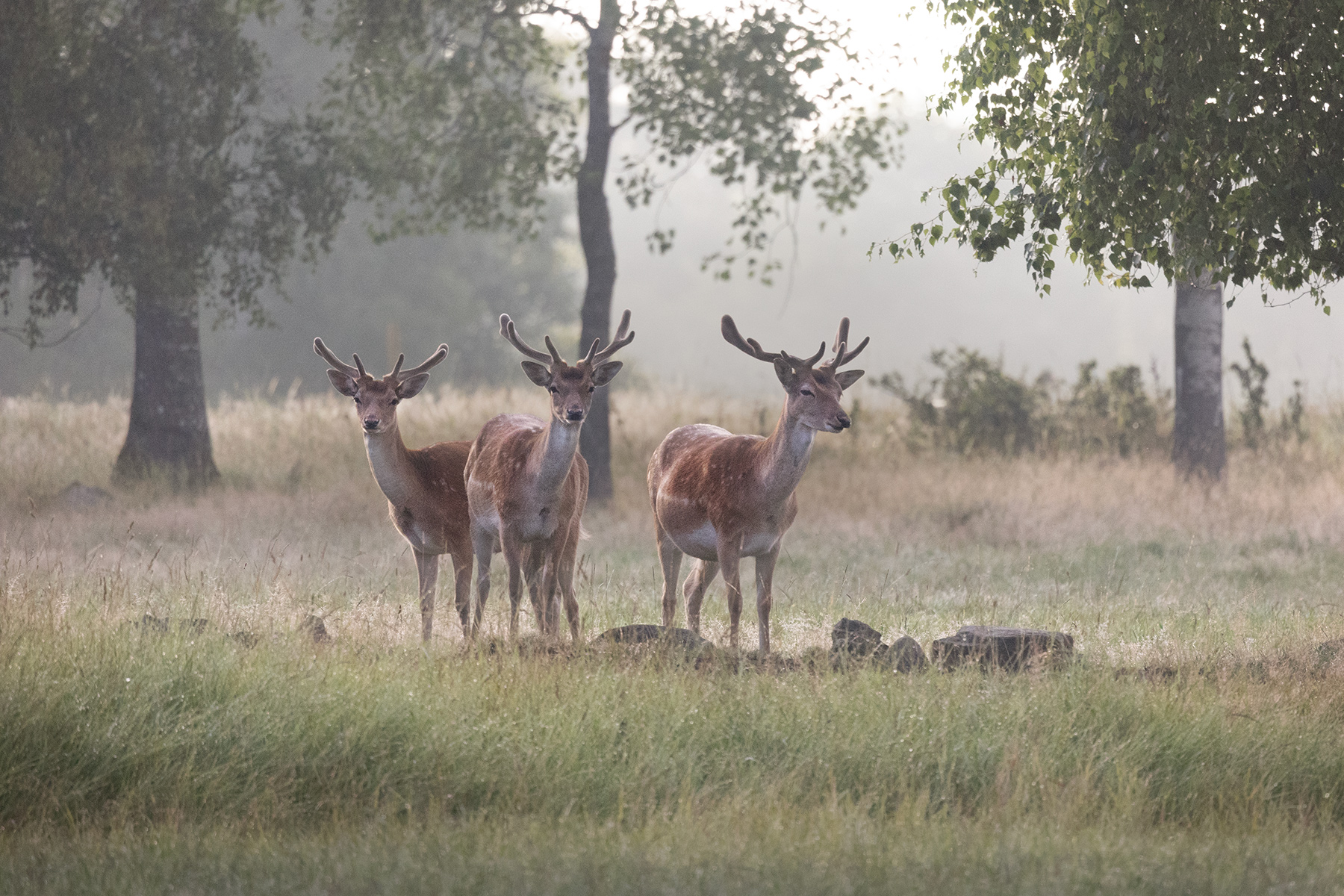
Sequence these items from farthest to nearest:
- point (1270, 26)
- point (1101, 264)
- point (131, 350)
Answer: point (131, 350) → point (1101, 264) → point (1270, 26)

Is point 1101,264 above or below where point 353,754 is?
above

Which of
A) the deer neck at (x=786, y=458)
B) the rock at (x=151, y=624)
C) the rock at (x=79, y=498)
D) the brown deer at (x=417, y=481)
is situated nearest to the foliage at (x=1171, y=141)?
the deer neck at (x=786, y=458)

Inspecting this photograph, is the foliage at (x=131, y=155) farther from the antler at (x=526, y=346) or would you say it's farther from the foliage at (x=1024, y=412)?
the foliage at (x=1024, y=412)

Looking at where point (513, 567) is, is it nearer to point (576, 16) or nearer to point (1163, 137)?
point (1163, 137)

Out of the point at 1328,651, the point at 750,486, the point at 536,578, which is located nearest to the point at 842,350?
the point at 750,486

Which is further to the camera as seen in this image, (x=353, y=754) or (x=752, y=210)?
(x=752, y=210)

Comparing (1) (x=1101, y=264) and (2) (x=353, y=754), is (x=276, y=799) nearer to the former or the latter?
(2) (x=353, y=754)

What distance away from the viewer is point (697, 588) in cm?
961

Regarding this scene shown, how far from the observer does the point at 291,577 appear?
10906 millimetres

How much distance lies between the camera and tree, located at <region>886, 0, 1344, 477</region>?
27.2 feet

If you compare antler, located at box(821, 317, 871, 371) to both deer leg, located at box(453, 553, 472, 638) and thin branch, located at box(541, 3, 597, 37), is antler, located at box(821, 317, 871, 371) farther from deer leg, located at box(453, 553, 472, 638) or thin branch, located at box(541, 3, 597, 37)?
thin branch, located at box(541, 3, 597, 37)

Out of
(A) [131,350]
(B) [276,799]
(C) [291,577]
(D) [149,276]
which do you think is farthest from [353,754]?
(A) [131,350]

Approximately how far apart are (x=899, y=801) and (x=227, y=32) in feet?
47.9

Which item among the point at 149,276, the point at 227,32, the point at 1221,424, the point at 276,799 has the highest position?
the point at 227,32
